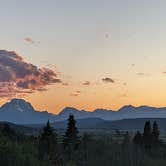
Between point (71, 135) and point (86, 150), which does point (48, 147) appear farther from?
point (86, 150)

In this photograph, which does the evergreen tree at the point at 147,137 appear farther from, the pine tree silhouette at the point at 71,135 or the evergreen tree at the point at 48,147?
the evergreen tree at the point at 48,147

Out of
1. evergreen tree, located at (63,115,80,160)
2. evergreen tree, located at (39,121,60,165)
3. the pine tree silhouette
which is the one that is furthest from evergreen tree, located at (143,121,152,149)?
evergreen tree, located at (39,121,60,165)

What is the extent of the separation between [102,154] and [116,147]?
319 inches

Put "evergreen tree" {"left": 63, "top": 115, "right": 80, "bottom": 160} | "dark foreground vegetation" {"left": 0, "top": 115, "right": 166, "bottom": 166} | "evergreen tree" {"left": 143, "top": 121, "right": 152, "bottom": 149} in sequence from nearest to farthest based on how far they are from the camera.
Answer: "dark foreground vegetation" {"left": 0, "top": 115, "right": 166, "bottom": 166}, "evergreen tree" {"left": 63, "top": 115, "right": 80, "bottom": 160}, "evergreen tree" {"left": 143, "top": 121, "right": 152, "bottom": 149}

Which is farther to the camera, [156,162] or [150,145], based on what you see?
[150,145]

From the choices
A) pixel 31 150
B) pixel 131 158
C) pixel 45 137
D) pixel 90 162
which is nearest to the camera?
pixel 31 150

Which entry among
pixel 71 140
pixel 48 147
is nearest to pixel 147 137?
pixel 71 140

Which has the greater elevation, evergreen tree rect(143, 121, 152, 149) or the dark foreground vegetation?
evergreen tree rect(143, 121, 152, 149)

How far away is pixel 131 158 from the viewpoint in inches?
4003

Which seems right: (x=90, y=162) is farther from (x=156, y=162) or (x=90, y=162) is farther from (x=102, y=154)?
(x=156, y=162)

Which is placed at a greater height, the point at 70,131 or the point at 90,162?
the point at 70,131

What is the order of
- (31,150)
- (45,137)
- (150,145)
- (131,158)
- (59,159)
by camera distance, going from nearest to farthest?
1. (31,150)
2. (59,159)
3. (45,137)
4. (131,158)
5. (150,145)

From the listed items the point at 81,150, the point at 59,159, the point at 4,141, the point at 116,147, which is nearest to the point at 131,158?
the point at 116,147

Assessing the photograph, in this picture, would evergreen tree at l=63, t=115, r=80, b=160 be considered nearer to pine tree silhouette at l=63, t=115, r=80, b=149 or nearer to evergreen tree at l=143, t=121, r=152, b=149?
pine tree silhouette at l=63, t=115, r=80, b=149
